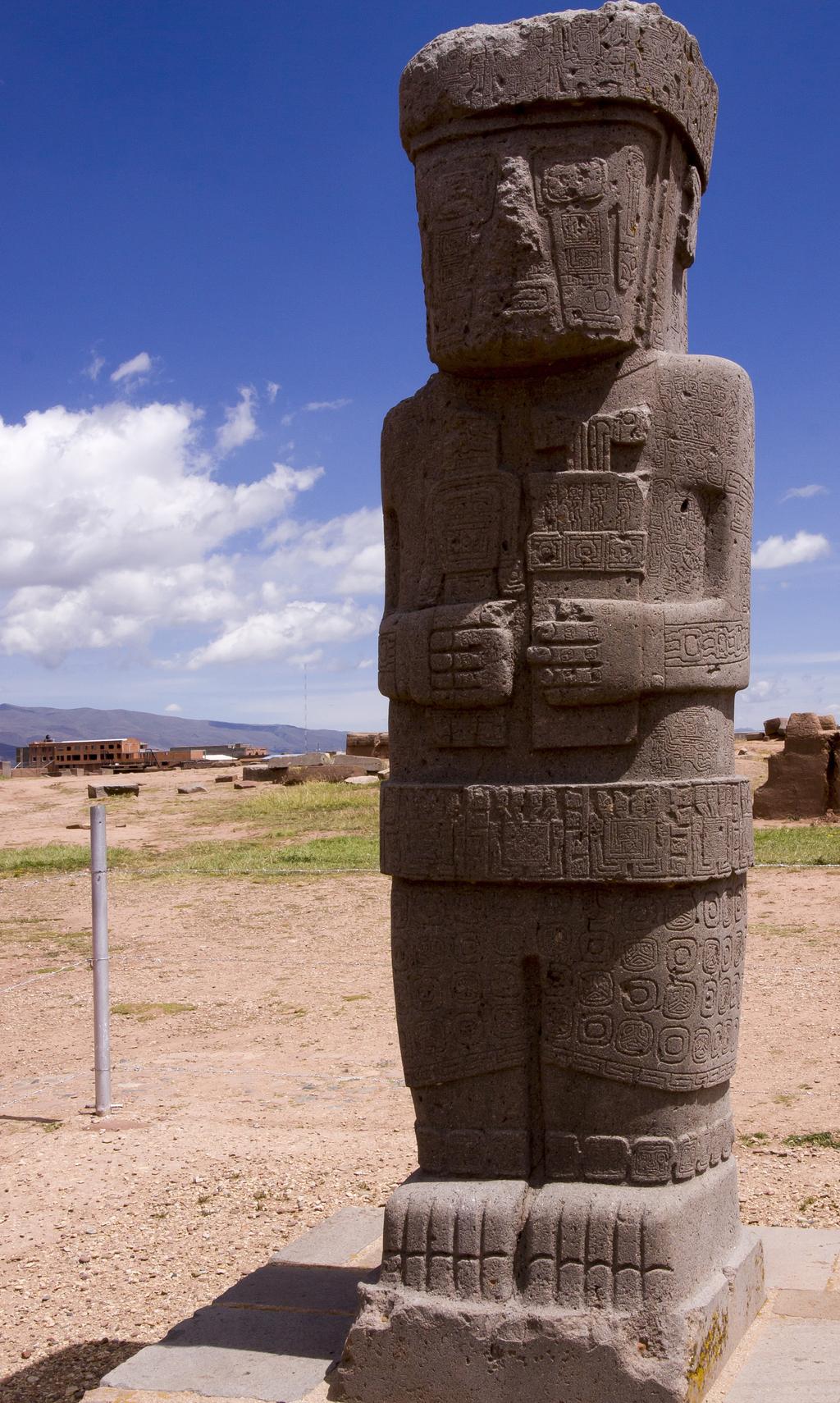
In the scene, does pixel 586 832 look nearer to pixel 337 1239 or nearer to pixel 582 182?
pixel 582 182

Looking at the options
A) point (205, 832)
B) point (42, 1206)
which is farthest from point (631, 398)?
point (205, 832)

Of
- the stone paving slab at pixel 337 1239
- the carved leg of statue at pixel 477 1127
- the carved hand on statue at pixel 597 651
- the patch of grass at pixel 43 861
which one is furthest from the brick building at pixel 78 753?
the carved hand on statue at pixel 597 651

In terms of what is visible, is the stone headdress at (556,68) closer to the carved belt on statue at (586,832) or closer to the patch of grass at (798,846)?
the carved belt on statue at (586,832)

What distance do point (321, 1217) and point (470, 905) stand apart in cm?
222

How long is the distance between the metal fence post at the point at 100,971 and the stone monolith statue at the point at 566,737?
9.83 feet

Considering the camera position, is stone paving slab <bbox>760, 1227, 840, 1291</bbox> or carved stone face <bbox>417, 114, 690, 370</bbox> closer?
carved stone face <bbox>417, 114, 690, 370</bbox>

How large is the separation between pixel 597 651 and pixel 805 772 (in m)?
13.0

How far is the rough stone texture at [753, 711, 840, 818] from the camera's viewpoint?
1570cm

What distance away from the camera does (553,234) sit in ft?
11.6

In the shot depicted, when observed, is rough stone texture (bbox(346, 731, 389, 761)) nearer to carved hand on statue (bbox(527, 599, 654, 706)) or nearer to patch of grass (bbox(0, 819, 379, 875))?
patch of grass (bbox(0, 819, 379, 875))

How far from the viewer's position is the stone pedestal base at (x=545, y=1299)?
3.24m

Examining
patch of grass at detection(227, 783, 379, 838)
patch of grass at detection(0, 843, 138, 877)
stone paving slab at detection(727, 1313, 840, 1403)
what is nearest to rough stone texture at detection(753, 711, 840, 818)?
Answer: patch of grass at detection(227, 783, 379, 838)

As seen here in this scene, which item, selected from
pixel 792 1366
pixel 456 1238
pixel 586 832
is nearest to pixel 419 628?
pixel 586 832

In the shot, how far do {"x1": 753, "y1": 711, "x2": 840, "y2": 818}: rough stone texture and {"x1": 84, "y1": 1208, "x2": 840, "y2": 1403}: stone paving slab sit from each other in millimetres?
11790
